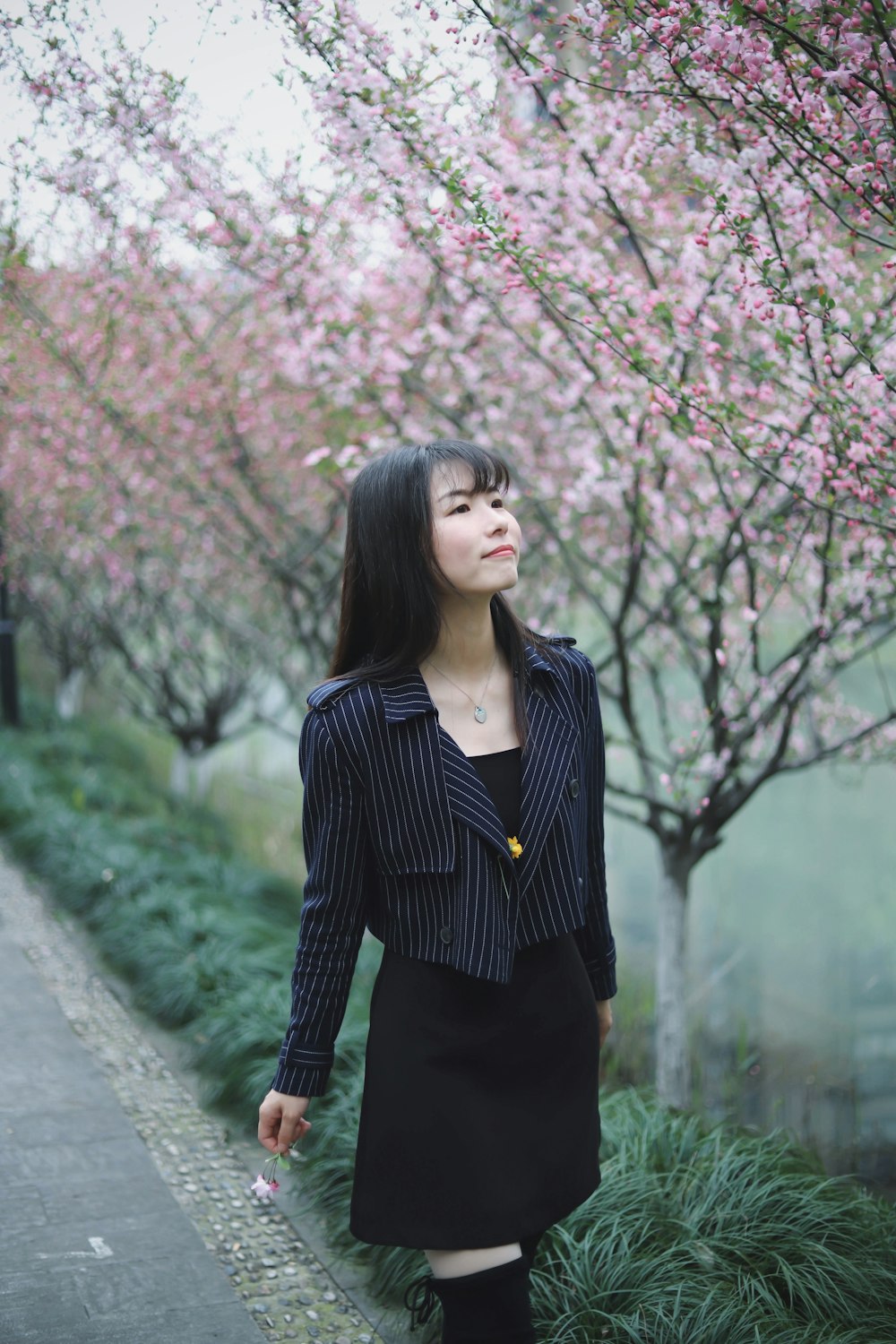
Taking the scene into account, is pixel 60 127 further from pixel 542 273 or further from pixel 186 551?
pixel 186 551

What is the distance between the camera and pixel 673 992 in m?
4.49

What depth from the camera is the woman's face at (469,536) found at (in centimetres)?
212

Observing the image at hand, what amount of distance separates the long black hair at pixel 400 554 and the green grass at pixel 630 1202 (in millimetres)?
1367

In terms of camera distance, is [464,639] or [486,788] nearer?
[486,788]

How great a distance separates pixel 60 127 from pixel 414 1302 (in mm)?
3275

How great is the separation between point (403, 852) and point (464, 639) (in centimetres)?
41

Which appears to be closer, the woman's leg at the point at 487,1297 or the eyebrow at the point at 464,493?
the woman's leg at the point at 487,1297

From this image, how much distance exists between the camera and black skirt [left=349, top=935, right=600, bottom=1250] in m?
2.01

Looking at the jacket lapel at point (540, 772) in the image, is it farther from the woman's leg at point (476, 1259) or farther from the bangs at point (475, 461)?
the woman's leg at point (476, 1259)

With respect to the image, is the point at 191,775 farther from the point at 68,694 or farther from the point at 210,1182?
the point at 210,1182

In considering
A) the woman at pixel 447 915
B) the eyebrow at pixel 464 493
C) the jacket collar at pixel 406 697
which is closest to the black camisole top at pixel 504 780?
the woman at pixel 447 915

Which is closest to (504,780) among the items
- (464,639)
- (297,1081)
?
(464,639)

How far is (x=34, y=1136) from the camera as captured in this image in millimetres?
3846

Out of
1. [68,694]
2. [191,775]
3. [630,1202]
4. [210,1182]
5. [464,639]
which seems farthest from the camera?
[68,694]
